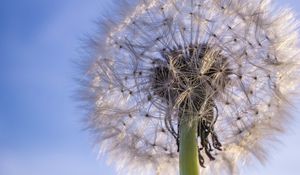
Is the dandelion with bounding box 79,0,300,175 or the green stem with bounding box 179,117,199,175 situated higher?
the dandelion with bounding box 79,0,300,175

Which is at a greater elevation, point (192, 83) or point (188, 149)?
point (192, 83)

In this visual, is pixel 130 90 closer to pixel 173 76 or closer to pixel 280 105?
pixel 173 76

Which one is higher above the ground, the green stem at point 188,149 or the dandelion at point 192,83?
the dandelion at point 192,83

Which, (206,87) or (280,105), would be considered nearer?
(206,87)

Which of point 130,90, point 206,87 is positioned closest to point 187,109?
point 206,87

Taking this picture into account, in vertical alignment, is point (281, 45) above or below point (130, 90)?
above
